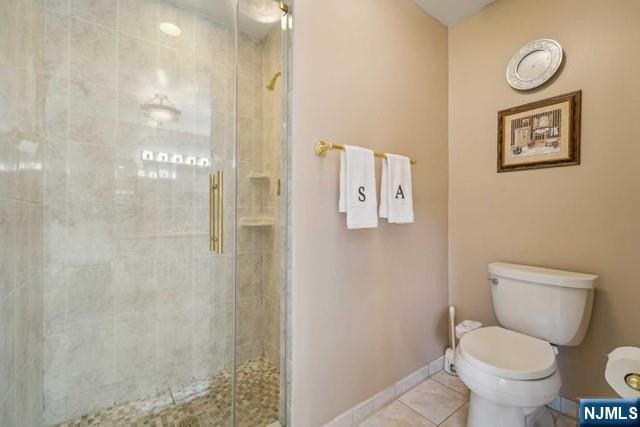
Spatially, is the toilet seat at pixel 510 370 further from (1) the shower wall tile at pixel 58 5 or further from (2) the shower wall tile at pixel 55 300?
(1) the shower wall tile at pixel 58 5

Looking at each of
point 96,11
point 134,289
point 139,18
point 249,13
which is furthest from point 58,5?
point 134,289

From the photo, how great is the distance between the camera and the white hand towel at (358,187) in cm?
129

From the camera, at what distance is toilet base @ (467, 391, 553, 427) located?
114cm

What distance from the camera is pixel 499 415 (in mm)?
1159

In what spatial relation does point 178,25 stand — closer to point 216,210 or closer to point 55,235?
point 216,210

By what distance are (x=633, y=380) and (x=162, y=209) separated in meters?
2.05

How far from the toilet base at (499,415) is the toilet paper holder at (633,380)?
610mm

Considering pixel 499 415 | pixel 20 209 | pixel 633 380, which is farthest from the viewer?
pixel 499 415

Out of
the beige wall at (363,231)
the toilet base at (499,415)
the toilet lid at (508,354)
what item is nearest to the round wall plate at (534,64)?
the beige wall at (363,231)

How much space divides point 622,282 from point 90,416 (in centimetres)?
281

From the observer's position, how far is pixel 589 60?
4.58ft

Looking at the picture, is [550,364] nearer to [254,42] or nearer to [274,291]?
[274,291]

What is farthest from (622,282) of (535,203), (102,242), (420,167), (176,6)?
(176,6)

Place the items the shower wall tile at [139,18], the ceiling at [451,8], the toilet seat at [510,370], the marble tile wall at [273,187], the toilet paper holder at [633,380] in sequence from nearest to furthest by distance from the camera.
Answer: the toilet paper holder at [633,380], the toilet seat at [510,370], the marble tile wall at [273,187], the shower wall tile at [139,18], the ceiling at [451,8]
